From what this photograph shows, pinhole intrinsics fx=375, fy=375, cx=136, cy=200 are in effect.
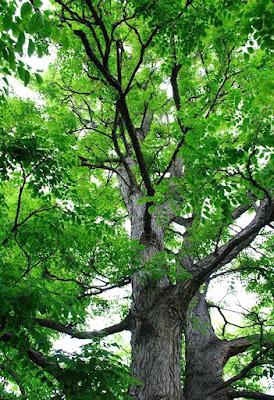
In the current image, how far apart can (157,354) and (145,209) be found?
228cm

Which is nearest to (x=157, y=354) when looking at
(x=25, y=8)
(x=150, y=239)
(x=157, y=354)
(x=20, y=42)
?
(x=157, y=354)

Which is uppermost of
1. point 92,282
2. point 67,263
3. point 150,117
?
point 150,117

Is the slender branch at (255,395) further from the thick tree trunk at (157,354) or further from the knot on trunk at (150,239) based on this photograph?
the knot on trunk at (150,239)

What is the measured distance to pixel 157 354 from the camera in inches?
198

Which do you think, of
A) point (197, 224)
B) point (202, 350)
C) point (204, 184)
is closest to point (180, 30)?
point (204, 184)

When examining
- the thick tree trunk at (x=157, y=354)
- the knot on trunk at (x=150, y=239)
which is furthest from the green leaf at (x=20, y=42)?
the knot on trunk at (x=150, y=239)

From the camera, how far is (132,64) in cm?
786

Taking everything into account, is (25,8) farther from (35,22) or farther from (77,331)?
(77,331)

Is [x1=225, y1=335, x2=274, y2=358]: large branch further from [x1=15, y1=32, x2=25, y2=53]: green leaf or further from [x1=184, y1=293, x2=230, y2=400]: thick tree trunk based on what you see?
[x1=15, y1=32, x2=25, y2=53]: green leaf

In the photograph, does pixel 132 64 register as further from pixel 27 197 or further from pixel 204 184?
pixel 204 184

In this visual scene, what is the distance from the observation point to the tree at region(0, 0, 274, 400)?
3213mm

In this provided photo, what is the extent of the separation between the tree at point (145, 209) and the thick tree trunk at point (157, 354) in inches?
0.6

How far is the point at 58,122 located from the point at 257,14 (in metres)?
5.56

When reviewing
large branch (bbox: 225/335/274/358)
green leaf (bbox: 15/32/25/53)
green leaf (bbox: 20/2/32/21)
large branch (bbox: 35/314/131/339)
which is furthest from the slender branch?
green leaf (bbox: 20/2/32/21)
